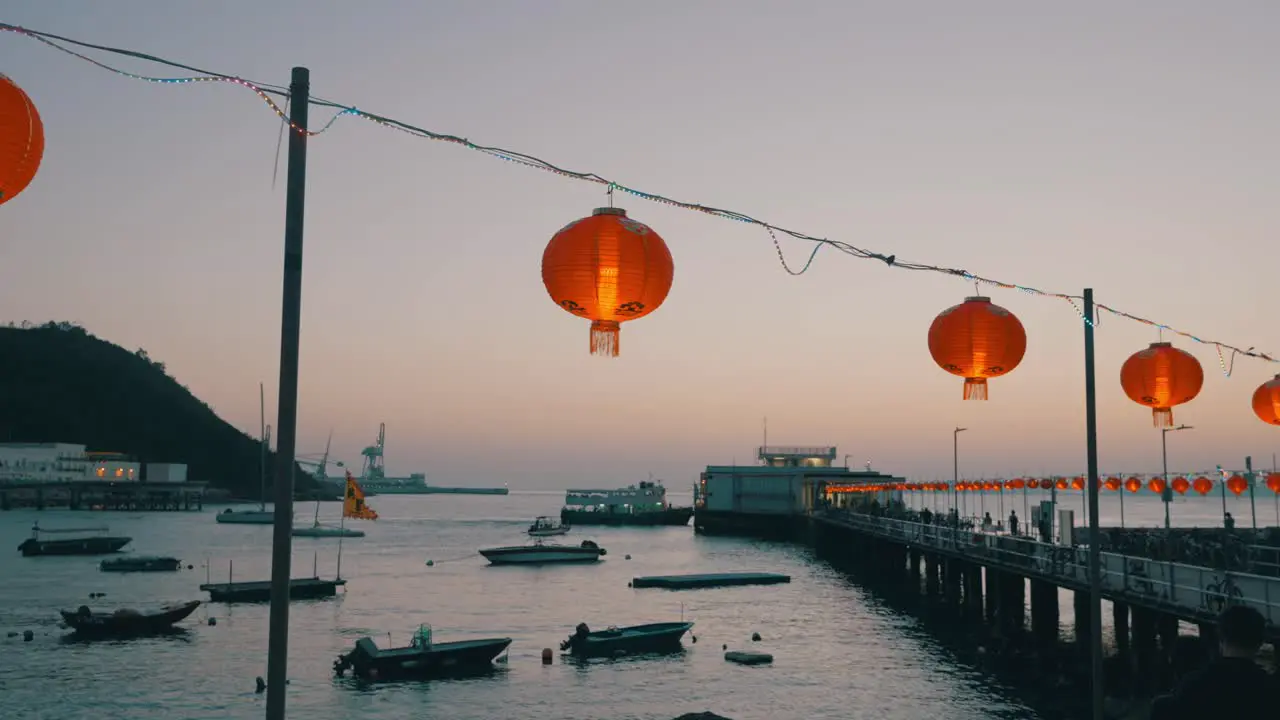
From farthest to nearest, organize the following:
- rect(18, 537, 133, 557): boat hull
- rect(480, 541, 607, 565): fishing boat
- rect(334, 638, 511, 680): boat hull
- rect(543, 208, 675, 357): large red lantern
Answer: rect(18, 537, 133, 557): boat hull, rect(480, 541, 607, 565): fishing boat, rect(334, 638, 511, 680): boat hull, rect(543, 208, 675, 357): large red lantern

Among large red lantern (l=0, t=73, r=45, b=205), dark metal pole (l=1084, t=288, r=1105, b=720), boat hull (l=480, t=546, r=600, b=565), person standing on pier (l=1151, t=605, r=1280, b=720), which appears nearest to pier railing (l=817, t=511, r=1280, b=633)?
dark metal pole (l=1084, t=288, r=1105, b=720)

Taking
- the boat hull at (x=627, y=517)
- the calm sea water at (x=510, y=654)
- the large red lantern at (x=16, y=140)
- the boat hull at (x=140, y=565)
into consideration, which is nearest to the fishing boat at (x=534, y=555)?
the calm sea water at (x=510, y=654)

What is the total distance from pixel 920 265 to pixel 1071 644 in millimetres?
33968

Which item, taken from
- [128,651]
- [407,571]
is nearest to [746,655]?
[128,651]

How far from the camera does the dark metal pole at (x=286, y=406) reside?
807cm

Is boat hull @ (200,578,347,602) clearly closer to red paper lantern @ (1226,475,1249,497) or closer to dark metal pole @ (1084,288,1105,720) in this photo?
red paper lantern @ (1226,475,1249,497)

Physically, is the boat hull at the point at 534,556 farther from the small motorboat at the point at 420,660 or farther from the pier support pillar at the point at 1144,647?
the pier support pillar at the point at 1144,647

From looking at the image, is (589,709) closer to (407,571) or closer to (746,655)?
(746,655)

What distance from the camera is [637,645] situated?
4538cm

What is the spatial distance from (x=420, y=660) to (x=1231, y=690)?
38222mm

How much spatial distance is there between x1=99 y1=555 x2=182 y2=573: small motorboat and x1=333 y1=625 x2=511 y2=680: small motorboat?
172 feet

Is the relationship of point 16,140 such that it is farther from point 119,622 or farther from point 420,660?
point 119,622

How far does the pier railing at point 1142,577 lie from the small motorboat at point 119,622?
1564 inches

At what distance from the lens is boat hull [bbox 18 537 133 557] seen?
102250mm
